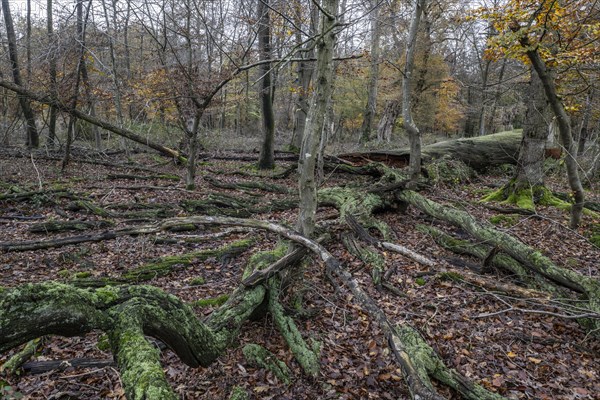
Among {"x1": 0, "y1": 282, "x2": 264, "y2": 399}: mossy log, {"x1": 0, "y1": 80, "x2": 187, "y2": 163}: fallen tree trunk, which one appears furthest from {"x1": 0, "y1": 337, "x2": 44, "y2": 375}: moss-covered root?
{"x1": 0, "y1": 80, "x2": 187, "y2": 163}: fallen tree trunk

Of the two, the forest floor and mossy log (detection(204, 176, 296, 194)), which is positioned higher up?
mossy log (detection(204, 176, 296, 194))

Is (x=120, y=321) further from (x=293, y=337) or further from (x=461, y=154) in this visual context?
(x=461, y=154)

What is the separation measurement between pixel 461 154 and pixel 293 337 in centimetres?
1121

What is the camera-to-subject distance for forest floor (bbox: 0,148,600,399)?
3805 millimetres

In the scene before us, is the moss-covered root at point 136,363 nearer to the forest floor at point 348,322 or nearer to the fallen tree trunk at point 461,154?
the forest floor at point 348,322

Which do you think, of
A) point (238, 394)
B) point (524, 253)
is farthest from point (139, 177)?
point (524, 253)

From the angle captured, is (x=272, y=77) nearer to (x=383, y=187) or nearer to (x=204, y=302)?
(x=383, y=187)

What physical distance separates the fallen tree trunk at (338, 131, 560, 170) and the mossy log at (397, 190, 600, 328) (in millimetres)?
5377

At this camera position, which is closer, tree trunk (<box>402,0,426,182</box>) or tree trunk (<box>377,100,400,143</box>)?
tree trunk (<box>402,0,426,182</box>)

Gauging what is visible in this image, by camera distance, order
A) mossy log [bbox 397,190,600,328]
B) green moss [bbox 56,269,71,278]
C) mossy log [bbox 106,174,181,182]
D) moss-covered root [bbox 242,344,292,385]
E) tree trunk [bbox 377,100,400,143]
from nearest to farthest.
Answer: moss-covered root [bbox 242,344,292,385] < mossy log [bbox 397,190,600,328] < green moss [bbox 56,269,71,278] < mossy log [bbox 106,174,181,182] < tree trunk [bbox 377,100,400,143]

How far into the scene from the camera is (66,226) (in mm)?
7371

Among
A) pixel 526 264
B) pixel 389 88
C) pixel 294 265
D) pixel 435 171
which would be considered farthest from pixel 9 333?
pixel 389 88

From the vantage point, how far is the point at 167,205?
9.12 meters

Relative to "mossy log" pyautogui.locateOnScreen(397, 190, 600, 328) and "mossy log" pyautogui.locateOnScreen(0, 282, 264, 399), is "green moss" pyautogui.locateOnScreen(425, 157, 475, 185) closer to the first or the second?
A: "mossy log" pyautogui.locateOnScreen(397, 190, 600, 328)
